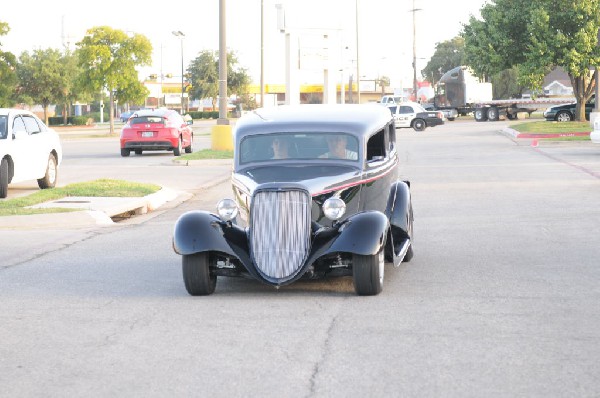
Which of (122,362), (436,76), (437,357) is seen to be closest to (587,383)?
(437,357)

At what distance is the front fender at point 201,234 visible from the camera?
9.77 meters

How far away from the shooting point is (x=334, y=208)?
10102 mm

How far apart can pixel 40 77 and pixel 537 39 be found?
4401 centimetres

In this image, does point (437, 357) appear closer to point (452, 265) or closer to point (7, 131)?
point (452, 265)

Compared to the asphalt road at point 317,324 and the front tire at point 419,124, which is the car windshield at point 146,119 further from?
the front tire at point 419,124

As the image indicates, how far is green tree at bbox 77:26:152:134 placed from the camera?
202 feet

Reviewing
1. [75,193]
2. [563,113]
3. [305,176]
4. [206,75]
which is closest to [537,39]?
[563,113]

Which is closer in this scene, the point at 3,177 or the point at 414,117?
the point at 3,177

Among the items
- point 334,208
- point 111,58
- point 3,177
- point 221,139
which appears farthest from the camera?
point 111,58

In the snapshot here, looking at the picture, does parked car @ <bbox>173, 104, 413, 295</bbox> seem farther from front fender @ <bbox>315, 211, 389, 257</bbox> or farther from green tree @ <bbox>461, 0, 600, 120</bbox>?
green tree @ <bbox>461, 0, 600, 120</bbox>

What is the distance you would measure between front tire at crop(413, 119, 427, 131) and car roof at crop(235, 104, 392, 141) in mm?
52060

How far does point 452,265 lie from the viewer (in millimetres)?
11758

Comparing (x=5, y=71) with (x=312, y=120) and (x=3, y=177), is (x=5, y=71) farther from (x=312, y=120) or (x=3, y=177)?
(x=312, y=120)

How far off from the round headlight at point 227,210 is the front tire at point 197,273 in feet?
1.58
